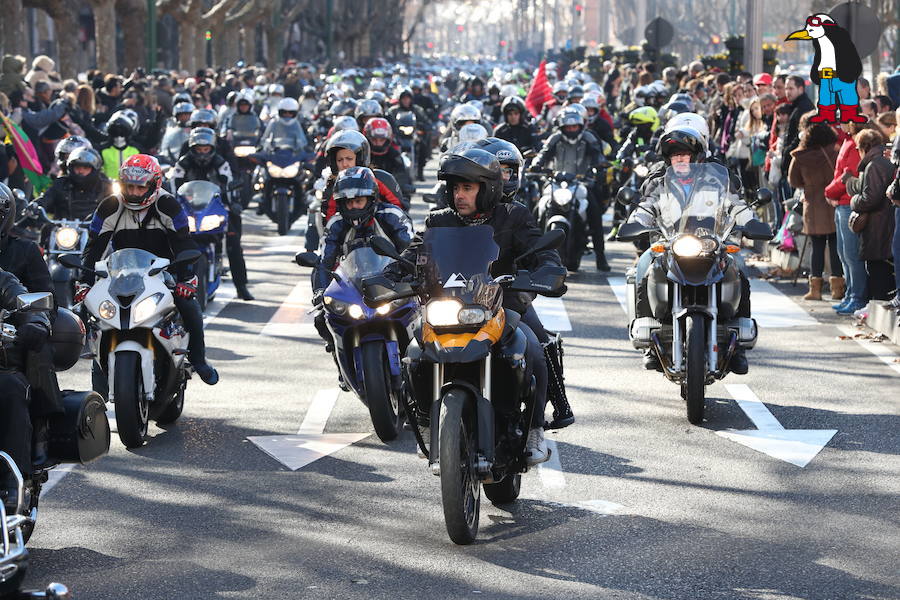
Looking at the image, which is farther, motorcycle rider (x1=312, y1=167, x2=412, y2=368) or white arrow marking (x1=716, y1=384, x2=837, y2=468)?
motorcycle rider (x1=312, y1=167, x2=412, y2=368)

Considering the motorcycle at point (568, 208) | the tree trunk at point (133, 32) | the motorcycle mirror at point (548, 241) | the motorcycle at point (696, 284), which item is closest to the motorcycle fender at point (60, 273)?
the motorcycle at point (696, 284)

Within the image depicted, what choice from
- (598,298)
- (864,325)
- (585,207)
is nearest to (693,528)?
(864,325)

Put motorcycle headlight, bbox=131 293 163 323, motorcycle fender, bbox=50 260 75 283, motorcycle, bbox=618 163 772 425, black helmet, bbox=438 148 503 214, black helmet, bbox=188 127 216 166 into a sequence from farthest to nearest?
black helmet, bbox=188 127 216 166 → motorcycle fender, bbox=50 260 75 283 → motorcycle, bbox=618 163 772 425 → motorcycle headlight, bbox=131 293 163 323 → black helmet, bbox=438 148 503 214

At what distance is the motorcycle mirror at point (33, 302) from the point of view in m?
7.09

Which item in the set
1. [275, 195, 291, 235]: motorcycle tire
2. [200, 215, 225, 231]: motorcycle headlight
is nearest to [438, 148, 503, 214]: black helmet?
[200, 215, 225, 231]: motorcycle headlight

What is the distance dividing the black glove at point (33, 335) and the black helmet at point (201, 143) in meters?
9.61

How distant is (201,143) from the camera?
16594 millimetres

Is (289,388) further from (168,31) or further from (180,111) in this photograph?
(168,31)

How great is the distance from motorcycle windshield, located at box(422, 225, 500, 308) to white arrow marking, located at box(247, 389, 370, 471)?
2.12 metres

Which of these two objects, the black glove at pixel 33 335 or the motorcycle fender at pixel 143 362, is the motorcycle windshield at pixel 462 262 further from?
the motorcycle fender at pixel 143 362

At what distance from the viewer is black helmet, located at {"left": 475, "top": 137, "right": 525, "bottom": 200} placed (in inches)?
367

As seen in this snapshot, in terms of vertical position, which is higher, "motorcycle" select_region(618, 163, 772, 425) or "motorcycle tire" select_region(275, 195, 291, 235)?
"motorcycle" select_region(618, 163, 772, 425)

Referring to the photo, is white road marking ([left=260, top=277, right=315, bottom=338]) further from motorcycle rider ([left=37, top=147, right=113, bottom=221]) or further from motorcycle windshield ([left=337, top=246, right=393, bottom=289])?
motorcycle windshield ([left=337, top=246, right=393, bottom=289])

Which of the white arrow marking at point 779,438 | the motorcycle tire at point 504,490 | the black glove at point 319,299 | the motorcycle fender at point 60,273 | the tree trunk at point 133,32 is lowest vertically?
the white arrow marking at point 779,438
